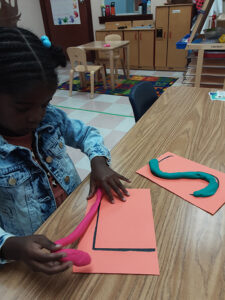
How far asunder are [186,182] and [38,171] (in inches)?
18.5

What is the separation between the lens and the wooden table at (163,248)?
1.46 ft

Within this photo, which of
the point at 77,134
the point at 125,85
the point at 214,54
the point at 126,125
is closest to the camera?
the point at 77,134

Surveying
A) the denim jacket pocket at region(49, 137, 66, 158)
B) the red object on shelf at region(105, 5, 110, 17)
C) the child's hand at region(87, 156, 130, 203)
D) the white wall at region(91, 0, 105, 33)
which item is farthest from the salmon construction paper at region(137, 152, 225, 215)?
the white wall at region(91, 0, 105, 33)

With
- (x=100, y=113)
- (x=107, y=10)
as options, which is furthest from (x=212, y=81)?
(x=107, y=10)

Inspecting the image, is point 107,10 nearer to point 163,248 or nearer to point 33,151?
point 33,151

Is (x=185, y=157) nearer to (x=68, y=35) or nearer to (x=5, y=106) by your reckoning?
(x=5, y=106)

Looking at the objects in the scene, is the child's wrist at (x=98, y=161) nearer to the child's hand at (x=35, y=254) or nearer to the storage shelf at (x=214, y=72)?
the child's hand at (x=35, y=254)

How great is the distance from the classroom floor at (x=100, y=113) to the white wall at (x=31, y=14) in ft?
8.75

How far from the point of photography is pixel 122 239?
1.81 ft

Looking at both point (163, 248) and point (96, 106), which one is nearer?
point (163, 248)

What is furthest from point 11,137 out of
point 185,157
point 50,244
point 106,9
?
point 106,9

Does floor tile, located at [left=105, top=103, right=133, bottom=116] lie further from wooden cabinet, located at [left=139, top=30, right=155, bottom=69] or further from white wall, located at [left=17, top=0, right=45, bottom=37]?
white wall, located at [left=17, top=0, right=45, bottom=37]

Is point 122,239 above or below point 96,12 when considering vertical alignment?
below

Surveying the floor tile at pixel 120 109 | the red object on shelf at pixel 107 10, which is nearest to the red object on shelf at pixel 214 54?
the floor tile at pixel 120 109
